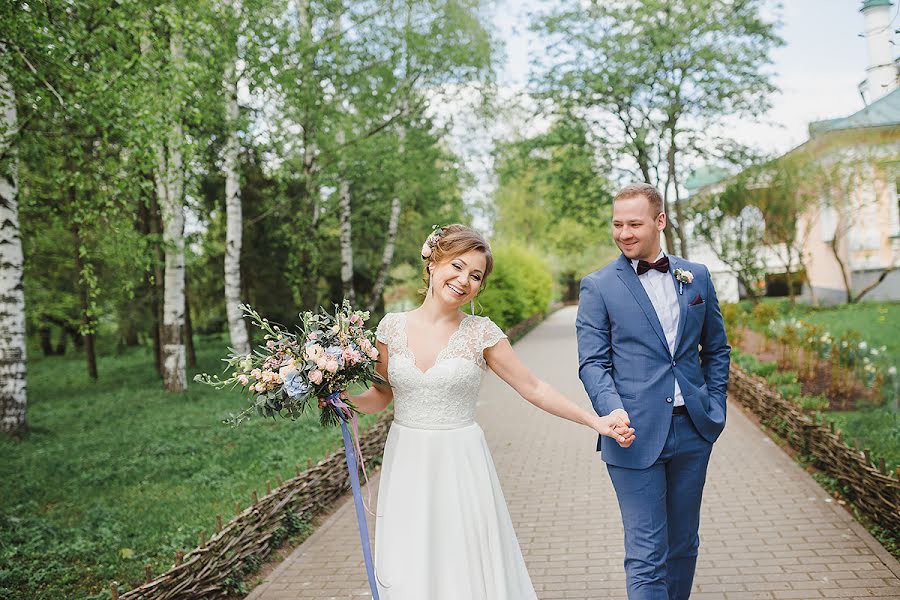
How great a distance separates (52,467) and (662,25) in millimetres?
19524

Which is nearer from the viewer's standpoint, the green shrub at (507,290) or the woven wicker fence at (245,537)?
the woven wicker fence at (245,537)

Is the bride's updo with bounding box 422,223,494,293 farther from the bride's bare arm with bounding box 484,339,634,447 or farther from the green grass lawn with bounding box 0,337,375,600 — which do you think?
the green grass lawn with bounding box 0,337,375,600

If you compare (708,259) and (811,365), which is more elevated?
(708,259)

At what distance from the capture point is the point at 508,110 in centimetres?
2502

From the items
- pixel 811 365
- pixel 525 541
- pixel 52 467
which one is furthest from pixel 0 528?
pixel 811 365

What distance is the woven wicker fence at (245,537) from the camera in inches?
179

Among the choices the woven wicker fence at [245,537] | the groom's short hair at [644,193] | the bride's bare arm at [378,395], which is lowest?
the woven wicker fence at [245,537]

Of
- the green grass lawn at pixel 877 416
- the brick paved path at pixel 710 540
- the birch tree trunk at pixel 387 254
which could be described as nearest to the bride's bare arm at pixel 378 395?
the brick paved path at pixel 710 540

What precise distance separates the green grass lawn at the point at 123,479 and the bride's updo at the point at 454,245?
3.25m

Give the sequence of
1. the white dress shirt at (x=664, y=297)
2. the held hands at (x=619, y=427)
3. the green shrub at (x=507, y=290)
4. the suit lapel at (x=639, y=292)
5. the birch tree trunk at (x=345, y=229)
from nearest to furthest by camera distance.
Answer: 1. the held hands at (x=619, y=427)
2. the suit lapel at (x=639, y=292)
3. the white dress shirt at (x=664, y=297)
4. the birch tree trunk at (x=345, y=229)
5. the green shrub at (x=507, y=290)

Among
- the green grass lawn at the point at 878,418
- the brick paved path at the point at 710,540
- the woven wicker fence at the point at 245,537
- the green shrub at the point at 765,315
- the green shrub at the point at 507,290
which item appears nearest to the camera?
the woven wicker fence at the point at 245,537

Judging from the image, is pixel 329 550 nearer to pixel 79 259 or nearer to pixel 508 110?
pixel 79 259

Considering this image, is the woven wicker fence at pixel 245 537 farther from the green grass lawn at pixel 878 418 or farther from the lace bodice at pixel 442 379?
the green grass lawn at pixel 878 418

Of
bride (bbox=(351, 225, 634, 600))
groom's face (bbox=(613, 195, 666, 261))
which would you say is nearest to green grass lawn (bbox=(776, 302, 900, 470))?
groom's face (bbox=(613, 195, 666, 261))
